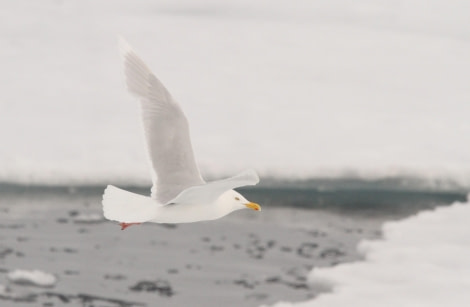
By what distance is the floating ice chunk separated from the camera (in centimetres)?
884

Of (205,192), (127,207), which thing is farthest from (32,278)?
(205,192)

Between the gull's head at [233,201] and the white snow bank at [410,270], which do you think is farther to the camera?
the white snow bank at [410,270]

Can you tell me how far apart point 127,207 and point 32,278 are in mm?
3642

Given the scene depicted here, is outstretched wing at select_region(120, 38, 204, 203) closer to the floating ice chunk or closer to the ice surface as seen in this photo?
the floating ice chunk

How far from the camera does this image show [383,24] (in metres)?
16.0

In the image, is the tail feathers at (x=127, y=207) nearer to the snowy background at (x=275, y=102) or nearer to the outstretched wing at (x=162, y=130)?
the outstretched wing at (x=162, y=130)

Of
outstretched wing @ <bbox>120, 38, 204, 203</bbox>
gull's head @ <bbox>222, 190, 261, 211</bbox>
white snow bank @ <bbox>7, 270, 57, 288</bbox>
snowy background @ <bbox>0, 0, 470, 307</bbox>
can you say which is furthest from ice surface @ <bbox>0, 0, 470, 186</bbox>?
gull's head @ <bbox>222, 190, 261, 211</bbox>

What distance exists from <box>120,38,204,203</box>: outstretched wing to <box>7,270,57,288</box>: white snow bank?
316 cm

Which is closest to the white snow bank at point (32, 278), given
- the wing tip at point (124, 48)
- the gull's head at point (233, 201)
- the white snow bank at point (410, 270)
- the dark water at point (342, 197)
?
the dark water at point (342, 197)

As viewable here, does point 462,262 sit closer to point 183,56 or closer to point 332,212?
point 332,212

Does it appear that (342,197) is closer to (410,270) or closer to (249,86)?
(410,270)

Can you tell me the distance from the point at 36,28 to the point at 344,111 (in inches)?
197

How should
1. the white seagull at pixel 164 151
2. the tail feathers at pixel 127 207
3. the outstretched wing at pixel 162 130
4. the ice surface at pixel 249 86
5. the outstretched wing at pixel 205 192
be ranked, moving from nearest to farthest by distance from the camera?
the outstretched wing at pixel 205 192
the tail feathers at pixel 127 207
the white seagull at pixel 164 151
the outstretched wing at pixel 162 130
the ice surface at pixel 249 86

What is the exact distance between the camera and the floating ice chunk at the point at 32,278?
8.84 meters
